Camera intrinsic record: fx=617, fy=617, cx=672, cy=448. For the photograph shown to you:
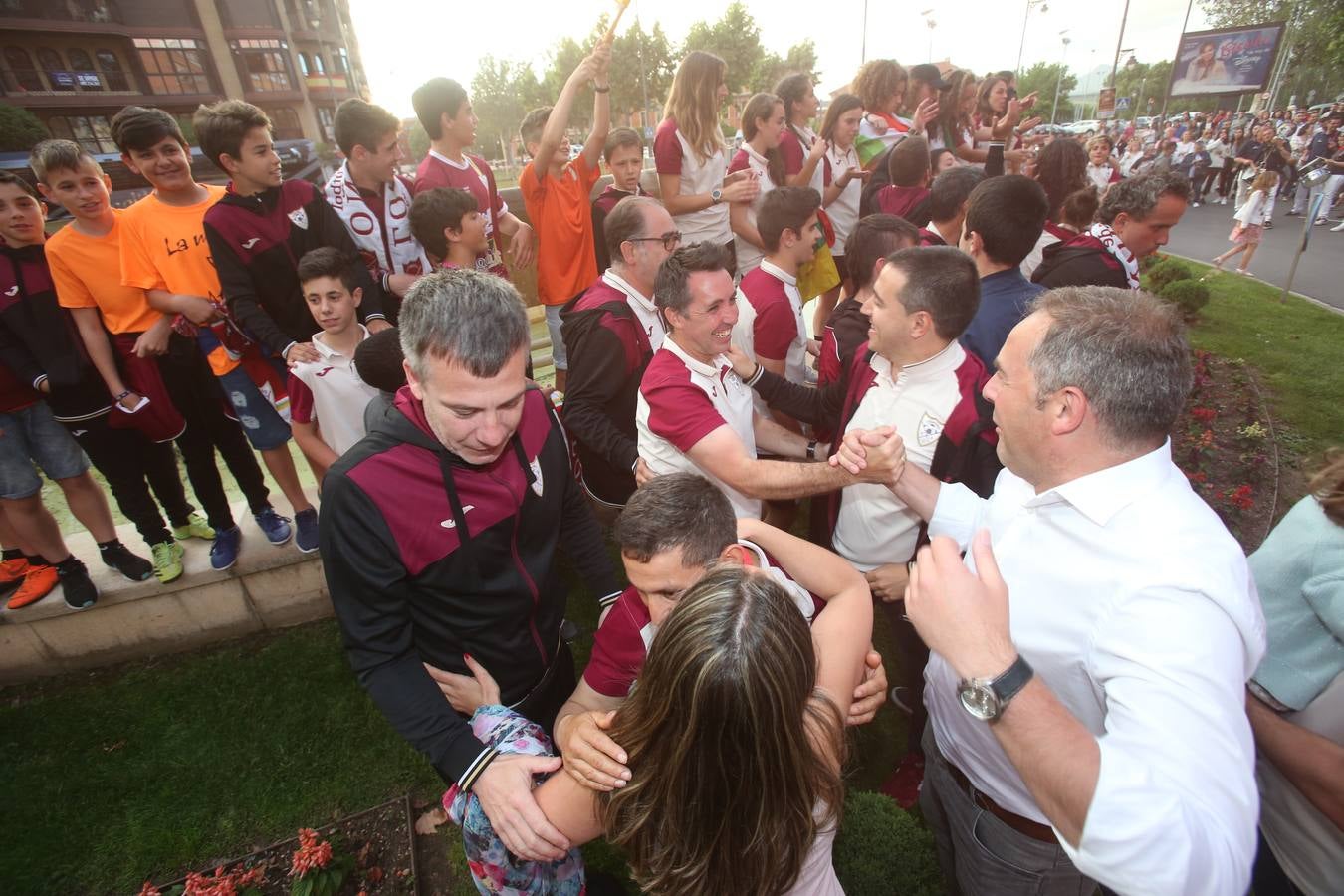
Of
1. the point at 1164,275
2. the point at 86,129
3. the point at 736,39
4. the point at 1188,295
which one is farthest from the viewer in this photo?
the point at 736,39

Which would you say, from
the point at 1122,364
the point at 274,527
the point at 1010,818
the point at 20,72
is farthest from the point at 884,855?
the point at 20,72

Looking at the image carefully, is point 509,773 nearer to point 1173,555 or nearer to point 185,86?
point 1173,555

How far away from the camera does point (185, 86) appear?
114 ft

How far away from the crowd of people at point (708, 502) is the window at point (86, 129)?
40.4m

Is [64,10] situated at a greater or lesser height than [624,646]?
greater

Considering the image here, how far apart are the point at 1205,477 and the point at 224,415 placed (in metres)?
7.71

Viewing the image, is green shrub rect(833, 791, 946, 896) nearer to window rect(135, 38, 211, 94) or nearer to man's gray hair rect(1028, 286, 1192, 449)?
man's gray hair rect(1028, 286, 1192, 449)

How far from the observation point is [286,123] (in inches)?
1626

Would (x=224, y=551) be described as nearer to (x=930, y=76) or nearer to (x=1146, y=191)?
(x=1146, y=191)

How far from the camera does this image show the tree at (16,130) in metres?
19.9

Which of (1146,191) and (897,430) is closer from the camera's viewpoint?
(897,430)

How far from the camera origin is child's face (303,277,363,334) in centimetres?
327

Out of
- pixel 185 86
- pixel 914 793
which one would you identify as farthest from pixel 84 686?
pixel 185 86

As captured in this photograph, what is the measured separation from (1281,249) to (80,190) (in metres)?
19.1
